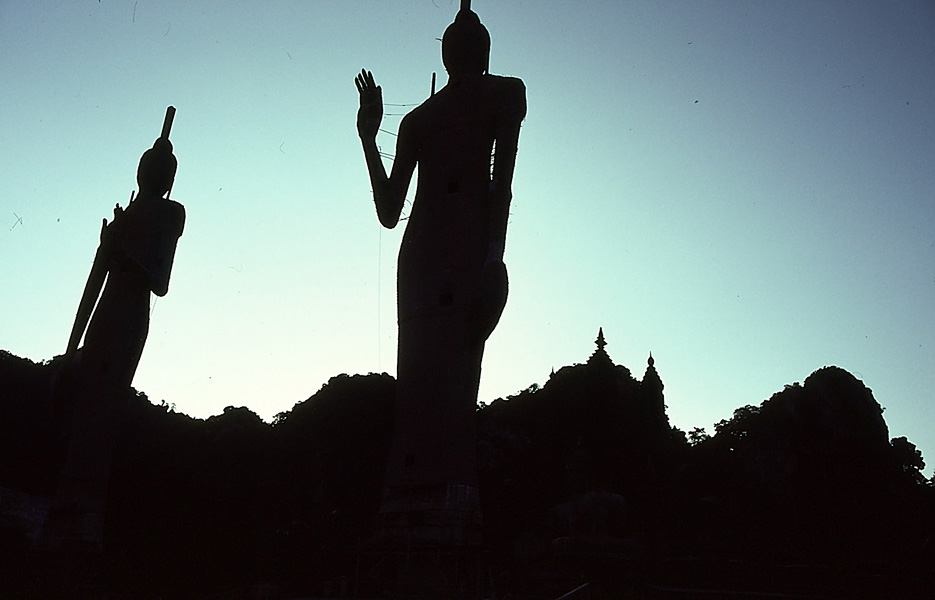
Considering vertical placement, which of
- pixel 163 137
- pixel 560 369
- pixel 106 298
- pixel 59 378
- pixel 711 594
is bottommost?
pixel 711 594

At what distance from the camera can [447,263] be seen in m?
9.32

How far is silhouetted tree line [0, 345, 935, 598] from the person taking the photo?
20734 mm

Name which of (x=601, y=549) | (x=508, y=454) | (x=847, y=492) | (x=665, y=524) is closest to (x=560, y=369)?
(x=508, y=454)

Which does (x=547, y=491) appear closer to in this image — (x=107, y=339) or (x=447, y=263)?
(x=107, y=339)

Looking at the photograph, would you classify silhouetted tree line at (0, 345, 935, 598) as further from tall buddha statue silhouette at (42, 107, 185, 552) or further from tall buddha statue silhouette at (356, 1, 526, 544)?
tall buddha statue silhouette at (356, 1, 526, 544)

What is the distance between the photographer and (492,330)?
912cm

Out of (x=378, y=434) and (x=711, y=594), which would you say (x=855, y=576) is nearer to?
(x=711, y=594)

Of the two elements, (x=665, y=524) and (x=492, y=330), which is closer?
(x=492, y=330)

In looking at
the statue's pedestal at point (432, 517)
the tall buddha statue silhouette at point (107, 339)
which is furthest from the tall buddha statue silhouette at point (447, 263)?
the tall buddha statue silhouette at point (107, 339)

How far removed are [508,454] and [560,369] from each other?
24.7ft

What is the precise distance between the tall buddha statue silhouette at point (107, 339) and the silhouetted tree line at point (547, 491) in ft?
2.45

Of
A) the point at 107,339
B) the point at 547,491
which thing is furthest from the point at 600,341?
the point at 107,339

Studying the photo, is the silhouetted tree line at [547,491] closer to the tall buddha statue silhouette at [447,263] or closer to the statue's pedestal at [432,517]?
the statue's pedestal at [432,517]

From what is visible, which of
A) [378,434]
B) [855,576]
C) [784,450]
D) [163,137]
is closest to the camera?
[163,137]
